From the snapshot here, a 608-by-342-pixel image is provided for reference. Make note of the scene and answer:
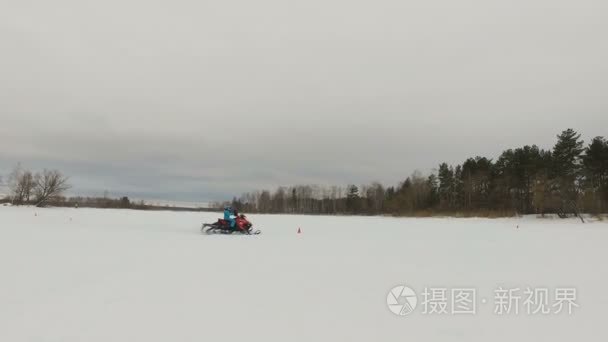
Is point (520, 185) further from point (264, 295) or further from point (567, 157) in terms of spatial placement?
point (264, 295)

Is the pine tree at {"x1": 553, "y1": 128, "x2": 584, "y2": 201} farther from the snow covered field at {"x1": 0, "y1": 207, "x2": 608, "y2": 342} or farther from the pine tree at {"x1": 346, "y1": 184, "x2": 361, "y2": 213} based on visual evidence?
the pine tree at {"x1": 346, "y1": 184, "x2": 361, "y2": 213}

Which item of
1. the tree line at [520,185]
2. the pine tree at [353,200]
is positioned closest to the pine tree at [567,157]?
the tree line at [520,185]

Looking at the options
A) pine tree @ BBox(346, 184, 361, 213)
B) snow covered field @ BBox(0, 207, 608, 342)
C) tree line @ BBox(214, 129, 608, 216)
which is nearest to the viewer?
snow covered field @ BBox(0, 207, 608, 342)

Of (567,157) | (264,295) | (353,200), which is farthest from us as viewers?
(353,200)

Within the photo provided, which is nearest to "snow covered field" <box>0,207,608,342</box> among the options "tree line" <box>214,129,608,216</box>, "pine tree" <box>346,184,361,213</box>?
"tree line" <box>214,129,608,216</box>

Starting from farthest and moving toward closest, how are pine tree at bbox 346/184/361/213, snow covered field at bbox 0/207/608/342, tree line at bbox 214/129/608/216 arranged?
pine tree at bbox 346/184/361/213 → tree line at bbox 214/129/608/216 → snow covered field at bbox 0/207/608/342

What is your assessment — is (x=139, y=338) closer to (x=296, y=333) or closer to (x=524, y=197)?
(x=296, y=333)

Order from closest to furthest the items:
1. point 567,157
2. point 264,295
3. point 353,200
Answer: point 264,295 < point 567,157 < point 353,200

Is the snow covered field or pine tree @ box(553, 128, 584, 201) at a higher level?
pine tree @ box(553, 128, 584, 201)

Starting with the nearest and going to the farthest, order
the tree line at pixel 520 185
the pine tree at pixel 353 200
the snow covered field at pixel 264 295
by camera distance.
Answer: the snow covered field at pixel 264 295 → the tree line at pixel 520 185 → the pine tree at pixel 353 200

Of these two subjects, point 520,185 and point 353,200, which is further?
point 353,200

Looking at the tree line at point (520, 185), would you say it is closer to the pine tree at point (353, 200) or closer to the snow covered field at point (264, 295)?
the pine tree at point (353, 200)

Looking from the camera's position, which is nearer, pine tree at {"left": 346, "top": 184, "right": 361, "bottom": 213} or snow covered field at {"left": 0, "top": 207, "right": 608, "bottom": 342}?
snow covered field at {"left": 0, "top": 207, "right": 608, "bottom": 342}

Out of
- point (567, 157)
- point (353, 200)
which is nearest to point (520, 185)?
point (567, 157)
